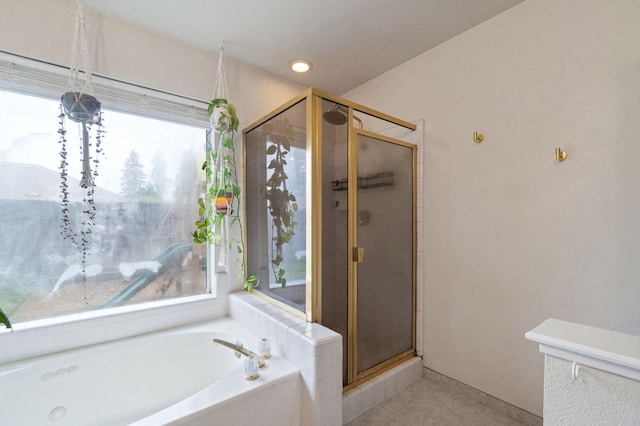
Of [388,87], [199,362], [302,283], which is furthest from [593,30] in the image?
[199,362]

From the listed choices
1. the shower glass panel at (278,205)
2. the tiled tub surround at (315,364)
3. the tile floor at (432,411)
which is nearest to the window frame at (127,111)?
the shower glass panel at (278,205)

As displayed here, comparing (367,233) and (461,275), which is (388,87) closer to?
(367,233)

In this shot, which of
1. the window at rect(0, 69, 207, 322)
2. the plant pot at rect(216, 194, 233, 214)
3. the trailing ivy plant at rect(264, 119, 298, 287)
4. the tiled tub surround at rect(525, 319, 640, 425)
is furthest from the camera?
the plant pot at rect(216, 194, 233, 214)

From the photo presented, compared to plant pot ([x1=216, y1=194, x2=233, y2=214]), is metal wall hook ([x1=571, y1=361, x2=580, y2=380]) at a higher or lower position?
lower

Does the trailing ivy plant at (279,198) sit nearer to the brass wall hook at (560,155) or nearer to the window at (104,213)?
the window at (104,213)

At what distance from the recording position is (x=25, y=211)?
63.2 inches

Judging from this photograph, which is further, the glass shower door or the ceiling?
the glass shower door

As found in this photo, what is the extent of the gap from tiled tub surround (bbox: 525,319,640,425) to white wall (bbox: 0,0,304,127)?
2326 millimetres

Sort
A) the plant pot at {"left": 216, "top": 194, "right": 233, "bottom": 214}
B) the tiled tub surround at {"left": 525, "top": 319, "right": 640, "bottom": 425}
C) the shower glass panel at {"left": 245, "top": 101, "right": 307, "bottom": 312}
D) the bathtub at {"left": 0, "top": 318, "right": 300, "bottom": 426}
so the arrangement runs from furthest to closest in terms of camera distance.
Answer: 1. the plant pot at {"left": 216, "top": 194, "right": 233, "bottom": 214}
2. the shower glass panel at {"left": 245, "top": 101, "right": 307, "bottom": 312}
3. the bathtub at {"left": 0, "top": 318, "right": 300, "bottom": 426}
4. the tiled tub surround at {"left": 525, "top": 319, "right": 640, "bottom": 425}

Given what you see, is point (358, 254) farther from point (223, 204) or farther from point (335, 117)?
point (223, 204)

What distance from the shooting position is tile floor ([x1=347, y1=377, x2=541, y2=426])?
165 centimetres

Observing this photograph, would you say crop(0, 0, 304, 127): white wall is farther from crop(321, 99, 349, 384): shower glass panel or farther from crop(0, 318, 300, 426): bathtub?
crop(0, 318, 300, 426): bathtub

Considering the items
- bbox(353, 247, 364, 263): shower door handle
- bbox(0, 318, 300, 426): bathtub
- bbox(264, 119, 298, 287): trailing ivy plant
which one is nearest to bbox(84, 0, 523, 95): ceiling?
bbox(264, 119, 298, 287): trailing ivy plant

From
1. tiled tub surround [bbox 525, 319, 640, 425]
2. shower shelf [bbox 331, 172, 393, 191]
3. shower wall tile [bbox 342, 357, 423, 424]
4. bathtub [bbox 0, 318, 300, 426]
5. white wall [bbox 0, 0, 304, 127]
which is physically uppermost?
white wall [bbox 0, 0, 304, 127]
